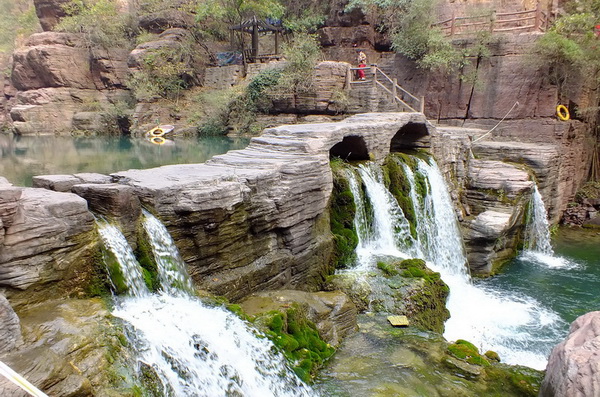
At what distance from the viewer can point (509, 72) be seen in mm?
15133

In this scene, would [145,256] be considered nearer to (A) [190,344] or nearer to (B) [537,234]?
(A) [190,344]

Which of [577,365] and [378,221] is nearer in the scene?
[577,365]

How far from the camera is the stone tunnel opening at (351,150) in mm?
9645

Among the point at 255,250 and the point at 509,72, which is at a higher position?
the point at 509,72

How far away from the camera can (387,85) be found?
18297 mm

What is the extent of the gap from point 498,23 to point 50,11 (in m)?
29.2

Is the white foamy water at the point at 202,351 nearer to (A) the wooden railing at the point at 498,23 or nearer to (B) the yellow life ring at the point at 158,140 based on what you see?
(A) the wooden railing at the point at 498,23

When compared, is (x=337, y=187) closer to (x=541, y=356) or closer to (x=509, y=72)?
(x=541, y=356)

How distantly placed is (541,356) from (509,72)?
11.1m

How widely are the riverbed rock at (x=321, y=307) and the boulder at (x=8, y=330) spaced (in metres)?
2.47

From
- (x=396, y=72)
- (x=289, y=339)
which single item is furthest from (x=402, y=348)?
(x=396, y=72)

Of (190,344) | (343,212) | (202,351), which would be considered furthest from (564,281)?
(190,344)

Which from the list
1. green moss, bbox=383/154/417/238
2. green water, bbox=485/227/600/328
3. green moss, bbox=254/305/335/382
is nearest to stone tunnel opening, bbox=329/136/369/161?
green moss, bbox=383/154/417/238

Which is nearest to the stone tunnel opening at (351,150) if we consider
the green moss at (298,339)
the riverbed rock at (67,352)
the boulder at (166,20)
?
the green moss at (298,339)
